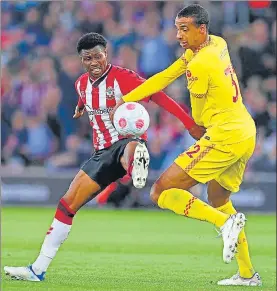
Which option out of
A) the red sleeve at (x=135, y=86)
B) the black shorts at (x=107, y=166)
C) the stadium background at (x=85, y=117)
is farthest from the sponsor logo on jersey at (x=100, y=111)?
the stadium background at (x=85, y=117)

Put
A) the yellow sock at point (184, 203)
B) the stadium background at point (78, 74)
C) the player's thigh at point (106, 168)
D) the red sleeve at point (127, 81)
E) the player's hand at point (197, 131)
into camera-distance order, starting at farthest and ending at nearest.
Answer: the stadium background at point (78, 74), the red sleeve at point (127, 81), the player's thigh at point (106, 168), the player's hand at point (197, 131), the yellow sock at point (184, 203)

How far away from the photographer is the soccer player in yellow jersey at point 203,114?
308 inches

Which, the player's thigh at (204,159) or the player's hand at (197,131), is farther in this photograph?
the player's hand at (197,131)

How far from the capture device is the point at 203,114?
8.09m

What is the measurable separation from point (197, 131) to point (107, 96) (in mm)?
910

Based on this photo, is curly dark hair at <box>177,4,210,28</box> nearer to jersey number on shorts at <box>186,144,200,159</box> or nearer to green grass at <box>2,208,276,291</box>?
jersey number on shorts at <box>186,144,200,159</box>

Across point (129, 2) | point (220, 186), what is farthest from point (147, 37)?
point (220, 186)

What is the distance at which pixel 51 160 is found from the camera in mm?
18359

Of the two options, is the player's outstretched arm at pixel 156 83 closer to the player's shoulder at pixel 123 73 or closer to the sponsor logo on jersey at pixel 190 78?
the sponsor logo on jersey at pixel 190 78

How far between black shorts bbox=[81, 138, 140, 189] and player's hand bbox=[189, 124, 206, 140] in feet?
1.79

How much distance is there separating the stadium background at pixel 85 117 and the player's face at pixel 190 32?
6.26 m

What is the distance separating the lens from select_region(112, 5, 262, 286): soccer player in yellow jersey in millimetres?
7824

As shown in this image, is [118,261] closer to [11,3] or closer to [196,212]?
[196,212]

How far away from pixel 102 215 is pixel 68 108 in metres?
2.70
